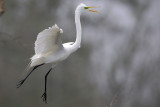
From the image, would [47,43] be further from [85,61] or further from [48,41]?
[85,61]

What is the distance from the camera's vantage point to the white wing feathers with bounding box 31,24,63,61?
13.8ft

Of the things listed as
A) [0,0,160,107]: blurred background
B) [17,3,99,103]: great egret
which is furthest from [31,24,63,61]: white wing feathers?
[0,0,160,107]: blurred background

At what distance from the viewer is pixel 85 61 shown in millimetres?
10164

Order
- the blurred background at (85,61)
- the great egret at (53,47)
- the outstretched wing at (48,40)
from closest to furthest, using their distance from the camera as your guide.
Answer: the outstretched wing at (48,40), the great egret at (53,47), the blurred background at (85,61)

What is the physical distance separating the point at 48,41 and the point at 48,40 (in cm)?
2

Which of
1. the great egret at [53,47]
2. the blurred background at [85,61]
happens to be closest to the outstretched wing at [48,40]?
the great egret at [53,47]

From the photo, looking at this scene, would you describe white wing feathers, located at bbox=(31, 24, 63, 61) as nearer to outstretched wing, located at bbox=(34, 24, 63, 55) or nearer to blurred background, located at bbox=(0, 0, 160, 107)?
outstretched wing, located at bbox=(34, 24, 63, 55)

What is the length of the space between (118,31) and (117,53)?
0.88 metres

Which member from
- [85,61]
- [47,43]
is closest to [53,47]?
[47,43]

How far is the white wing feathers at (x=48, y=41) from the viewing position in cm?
421

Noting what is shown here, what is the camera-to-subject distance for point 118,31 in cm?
1152

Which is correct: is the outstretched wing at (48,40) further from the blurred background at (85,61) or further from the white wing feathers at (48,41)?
the blurred background at (85,61)

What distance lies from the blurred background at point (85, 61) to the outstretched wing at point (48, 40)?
4381 millimetres

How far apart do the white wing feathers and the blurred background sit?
171 inches
